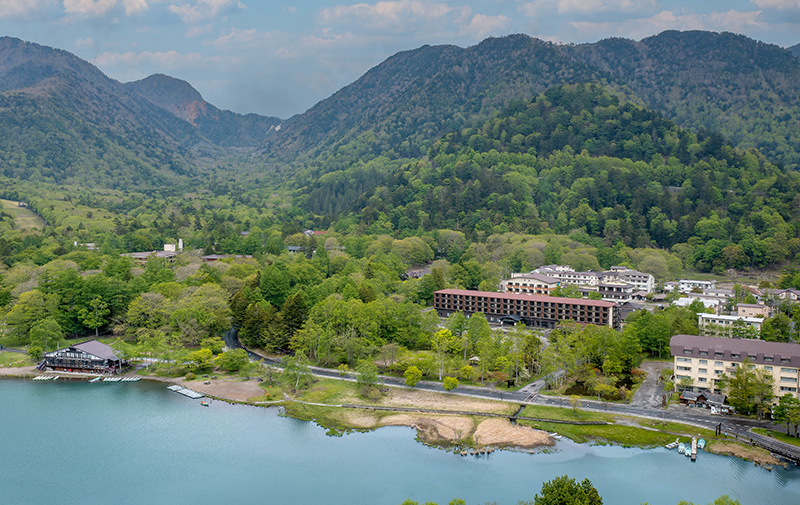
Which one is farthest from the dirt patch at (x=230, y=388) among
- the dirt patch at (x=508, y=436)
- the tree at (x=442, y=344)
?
the dirt patch at (x=508, y=436)

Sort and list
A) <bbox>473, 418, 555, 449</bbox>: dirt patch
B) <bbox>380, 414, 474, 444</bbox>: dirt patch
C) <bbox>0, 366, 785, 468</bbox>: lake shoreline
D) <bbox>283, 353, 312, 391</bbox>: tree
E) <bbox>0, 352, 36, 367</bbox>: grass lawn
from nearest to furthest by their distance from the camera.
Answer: <bbox>0, 366, 785, 468</bbox>: lake shoreline, <bbox>473, 418, 555, 449</bbox>: dirt patch, <bbox>380, 414, 474, 444</bbox>: dirt patch, <bbox>283, 353, 312, 391</bbox>: tree, <bbox>0, 352, 36, 367</bbox>: grass lawn

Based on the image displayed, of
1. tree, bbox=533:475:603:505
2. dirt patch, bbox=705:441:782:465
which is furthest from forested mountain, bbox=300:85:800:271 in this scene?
tree, bbox=533:475:603:505

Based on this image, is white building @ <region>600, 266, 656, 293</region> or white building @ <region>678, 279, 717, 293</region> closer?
white building @ <region>678, 279, 717, 293</region>

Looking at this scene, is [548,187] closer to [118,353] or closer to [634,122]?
[634,122]

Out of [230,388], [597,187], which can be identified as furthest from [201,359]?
[597,187]

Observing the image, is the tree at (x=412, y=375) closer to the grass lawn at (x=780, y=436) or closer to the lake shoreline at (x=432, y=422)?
the lake shoreline at (x=432, y=422)

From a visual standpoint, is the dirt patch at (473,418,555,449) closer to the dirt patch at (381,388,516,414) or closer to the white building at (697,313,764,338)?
the dirt patch at (381,388,516,414)

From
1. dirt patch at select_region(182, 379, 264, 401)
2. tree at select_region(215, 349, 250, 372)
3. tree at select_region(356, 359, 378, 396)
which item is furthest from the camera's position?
tree at select_region(215, 349, 250, 372)
